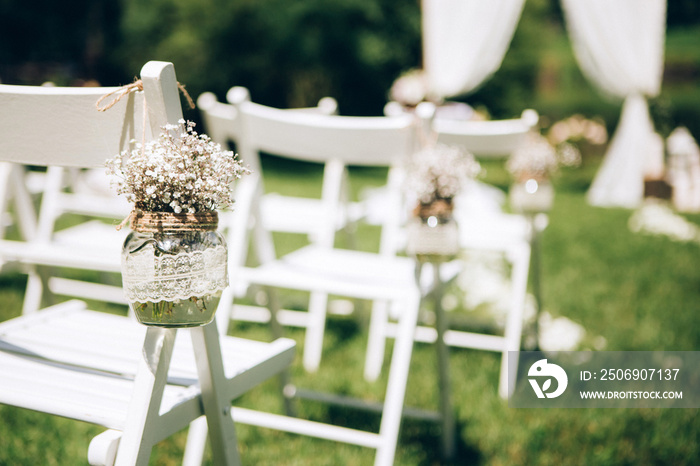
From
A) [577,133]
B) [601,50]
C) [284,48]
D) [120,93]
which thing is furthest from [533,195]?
[284,48]

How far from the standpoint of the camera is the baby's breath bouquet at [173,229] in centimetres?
96

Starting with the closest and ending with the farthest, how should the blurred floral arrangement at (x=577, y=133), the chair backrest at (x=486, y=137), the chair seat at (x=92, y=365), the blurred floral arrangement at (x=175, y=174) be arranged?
the blurred floral arrangement at (x=175, y=174) < the chair seat at (x=92, y=365) < the chair backrest at (x=486, y=137) < the blurred floral arrangement at (x=577, y=133)

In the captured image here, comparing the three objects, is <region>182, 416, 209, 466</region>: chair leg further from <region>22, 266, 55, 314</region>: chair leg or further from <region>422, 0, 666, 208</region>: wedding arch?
<region>422, 0, 666, 208</region>: wedding arch

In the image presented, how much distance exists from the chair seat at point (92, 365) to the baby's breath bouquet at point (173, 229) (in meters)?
0.22

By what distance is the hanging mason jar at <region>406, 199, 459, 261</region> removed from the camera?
1.67 metres

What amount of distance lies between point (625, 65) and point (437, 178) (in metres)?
5.15

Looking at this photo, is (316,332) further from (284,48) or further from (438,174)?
(284,48)

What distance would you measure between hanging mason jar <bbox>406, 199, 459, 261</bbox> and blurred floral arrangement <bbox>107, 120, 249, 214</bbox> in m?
0.76

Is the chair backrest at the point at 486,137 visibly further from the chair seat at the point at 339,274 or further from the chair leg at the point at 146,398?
the chair leg at the point at 146,398

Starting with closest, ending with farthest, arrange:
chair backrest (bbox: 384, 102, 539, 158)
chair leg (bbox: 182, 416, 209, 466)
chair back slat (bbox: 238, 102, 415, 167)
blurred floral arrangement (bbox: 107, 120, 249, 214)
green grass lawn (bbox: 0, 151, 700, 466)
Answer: blurred floral arrangement (bbox: 107, 120, 249, 214) < chair leg (bbox: 182, 416, 209, 466) < chair back slat (bbox: 238, 102, 415, 167) < green grass lawn (bbox: 0, 151, 700, 466) < chair backrest (bbox: 384, 102, 539, 158)

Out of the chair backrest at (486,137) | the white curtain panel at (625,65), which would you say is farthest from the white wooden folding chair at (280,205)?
the white curtain panel at (625,65)

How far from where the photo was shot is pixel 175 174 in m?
0.95

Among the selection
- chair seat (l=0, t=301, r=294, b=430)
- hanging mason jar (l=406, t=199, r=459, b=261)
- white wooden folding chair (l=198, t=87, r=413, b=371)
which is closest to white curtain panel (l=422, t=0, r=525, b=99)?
white wooden folding chair (l=198, t=87, r=413, b=371)

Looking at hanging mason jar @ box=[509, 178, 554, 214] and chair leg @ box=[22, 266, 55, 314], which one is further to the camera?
hanging mason jar @ box=[509, 178, 554, 214]
